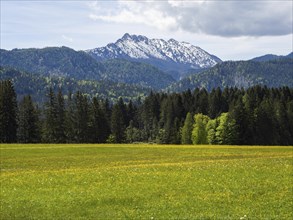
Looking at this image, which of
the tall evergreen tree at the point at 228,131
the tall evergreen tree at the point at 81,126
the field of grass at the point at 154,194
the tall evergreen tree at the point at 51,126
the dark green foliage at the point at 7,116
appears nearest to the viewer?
the field of grass at the point at 154,194

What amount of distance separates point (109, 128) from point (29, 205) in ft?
329

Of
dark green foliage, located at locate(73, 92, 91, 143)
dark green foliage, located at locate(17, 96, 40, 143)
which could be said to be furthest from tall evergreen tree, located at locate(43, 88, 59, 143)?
dark green foliage, located at locate(73, 92, 91, 143)

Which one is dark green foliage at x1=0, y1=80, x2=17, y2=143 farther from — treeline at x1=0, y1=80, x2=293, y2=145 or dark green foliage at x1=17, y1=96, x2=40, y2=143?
dark green foliage at x1=17, y1=96, x2=40, y2=143

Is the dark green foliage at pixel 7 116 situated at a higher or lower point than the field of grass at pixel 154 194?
A: higher

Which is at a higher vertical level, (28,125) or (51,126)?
(28,125)

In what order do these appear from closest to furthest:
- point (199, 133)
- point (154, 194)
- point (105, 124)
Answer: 1. point (154, 194)
2. point (105, 124)
3. point (199, 133)

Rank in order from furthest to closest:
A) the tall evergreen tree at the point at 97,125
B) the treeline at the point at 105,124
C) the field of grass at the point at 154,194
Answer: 1. the tall evergreen tree at the point at 97,125
2. the treeline at the point at 105,124
3. the field of grass at the point at 154,194

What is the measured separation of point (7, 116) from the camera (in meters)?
106

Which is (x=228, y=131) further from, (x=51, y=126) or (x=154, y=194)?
(x=154, y=194)

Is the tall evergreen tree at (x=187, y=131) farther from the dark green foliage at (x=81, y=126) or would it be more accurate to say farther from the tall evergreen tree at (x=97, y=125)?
the dark green foliage at (x=81, y=126)

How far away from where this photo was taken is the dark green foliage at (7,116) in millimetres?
105000

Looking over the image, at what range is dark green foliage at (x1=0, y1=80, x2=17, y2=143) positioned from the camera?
105000 millimetres

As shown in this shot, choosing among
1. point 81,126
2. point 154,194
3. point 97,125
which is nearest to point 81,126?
point 81,126

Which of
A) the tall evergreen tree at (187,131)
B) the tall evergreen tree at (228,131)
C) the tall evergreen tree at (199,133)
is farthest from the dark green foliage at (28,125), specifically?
the tall evergreen tree at (228,131)
